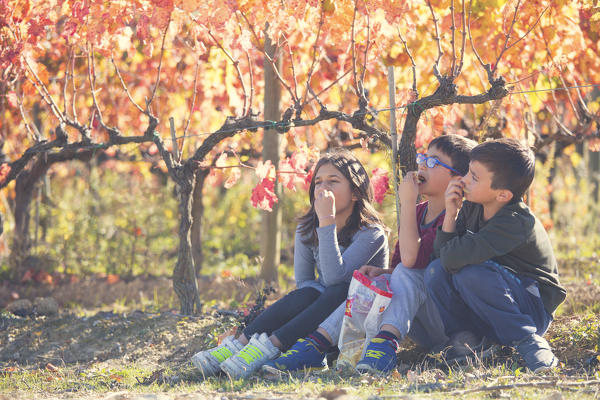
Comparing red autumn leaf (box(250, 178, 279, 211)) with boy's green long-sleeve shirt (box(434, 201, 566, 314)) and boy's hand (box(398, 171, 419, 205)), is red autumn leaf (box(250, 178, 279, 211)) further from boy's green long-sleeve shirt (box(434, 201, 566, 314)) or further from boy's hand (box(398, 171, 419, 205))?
boy's green long-sleeve shirt (box(434, 201, 566, 314))

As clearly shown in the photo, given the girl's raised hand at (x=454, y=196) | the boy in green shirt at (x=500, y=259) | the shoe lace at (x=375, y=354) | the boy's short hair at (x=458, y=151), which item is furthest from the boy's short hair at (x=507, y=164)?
the shoe lace at (x=375, y=354)

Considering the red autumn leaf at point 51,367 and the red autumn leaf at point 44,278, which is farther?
the red autumn leaf at point 44,278

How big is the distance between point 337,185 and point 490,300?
971 millimetres

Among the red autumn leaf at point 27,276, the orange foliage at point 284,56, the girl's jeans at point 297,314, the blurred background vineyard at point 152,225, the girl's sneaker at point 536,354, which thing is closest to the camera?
the girl's sneaker at point 536,354

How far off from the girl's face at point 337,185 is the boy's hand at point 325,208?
0.15 meters

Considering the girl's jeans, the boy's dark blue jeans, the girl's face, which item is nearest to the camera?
the boy's dark blue jeans

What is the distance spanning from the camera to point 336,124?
Result: 226 inches

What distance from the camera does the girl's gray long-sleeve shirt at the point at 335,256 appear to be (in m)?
3.21

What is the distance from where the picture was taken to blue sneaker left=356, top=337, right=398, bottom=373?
276 centimetres

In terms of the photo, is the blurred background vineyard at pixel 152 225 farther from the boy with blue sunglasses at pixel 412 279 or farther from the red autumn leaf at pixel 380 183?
the boy with blue sunglasses at pixel 412 279

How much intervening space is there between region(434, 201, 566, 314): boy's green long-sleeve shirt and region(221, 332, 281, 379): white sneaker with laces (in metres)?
0.86

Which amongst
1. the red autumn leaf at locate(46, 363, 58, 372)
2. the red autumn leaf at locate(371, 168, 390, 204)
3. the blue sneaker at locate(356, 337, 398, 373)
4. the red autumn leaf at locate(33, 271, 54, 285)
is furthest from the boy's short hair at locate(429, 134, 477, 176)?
the red autumn leaf at locate(33, 271, 54, 285)

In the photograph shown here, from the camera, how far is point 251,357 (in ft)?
9.66

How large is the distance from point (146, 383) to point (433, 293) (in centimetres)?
135
